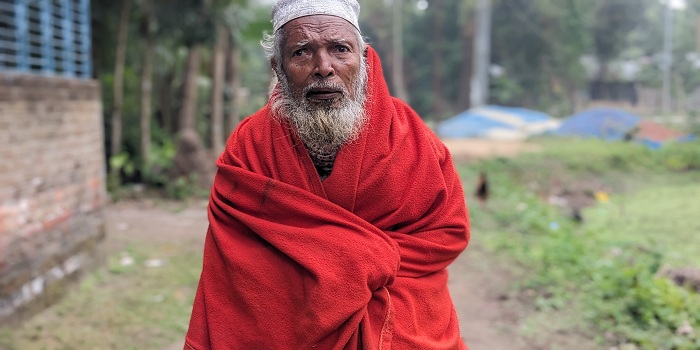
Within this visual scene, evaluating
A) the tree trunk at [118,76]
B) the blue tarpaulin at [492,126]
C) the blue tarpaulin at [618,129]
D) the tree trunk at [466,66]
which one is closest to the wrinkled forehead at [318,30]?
the tree trunk at [118,76]

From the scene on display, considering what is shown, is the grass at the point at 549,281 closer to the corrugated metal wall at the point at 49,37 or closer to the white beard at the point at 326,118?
the corrugated metal wall at the point at 49,37

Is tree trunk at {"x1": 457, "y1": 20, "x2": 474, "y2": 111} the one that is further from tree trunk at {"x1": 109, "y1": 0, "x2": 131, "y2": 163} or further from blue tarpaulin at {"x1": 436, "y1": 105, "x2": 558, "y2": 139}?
tree trunk at {"x1": 109, "y1": 0, "x2": 131, "y2": 163}

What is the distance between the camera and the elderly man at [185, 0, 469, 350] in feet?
6.87

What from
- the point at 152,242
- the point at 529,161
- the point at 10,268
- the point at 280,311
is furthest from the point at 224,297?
the point at 529,161

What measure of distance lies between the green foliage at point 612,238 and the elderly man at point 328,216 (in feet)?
10.7

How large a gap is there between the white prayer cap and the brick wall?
3402mm

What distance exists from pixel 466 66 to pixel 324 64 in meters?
33.2

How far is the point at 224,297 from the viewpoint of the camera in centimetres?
220

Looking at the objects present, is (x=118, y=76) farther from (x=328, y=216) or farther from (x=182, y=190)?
(x=328, y=216)

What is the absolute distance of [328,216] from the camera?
6.94 ft

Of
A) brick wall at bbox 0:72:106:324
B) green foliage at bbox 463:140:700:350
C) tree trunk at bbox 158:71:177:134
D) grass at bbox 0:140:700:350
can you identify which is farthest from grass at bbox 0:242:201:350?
tree trunk at bbox 158:71:177:134

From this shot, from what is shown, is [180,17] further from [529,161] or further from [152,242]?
[529,161]

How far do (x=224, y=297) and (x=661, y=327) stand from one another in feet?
13.2

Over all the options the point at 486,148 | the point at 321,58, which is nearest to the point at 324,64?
the point at 321,58
